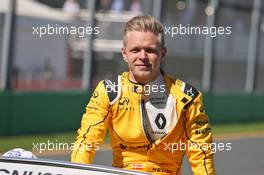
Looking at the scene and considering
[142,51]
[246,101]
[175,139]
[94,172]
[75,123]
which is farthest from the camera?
[246,101]

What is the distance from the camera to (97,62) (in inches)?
653

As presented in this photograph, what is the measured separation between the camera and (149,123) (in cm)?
337

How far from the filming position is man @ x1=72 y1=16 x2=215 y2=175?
331 centimetres

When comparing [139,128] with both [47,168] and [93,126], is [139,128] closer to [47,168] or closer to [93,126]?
[93,126]

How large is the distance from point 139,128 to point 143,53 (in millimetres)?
398

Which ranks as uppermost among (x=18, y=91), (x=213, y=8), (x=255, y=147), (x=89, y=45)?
(x=213, y=8)

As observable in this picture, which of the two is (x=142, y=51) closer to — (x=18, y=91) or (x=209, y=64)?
(x=18, y=91)

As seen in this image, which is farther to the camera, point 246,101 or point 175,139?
point 246,101

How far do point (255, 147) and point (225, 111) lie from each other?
642cm

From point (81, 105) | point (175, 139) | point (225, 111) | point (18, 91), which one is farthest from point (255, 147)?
point (175, 139)

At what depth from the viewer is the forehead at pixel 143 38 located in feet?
10.3

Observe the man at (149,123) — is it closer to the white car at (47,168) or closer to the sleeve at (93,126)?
the sleeve at (93,126)

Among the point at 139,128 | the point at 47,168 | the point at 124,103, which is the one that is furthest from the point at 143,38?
the point at 47,168

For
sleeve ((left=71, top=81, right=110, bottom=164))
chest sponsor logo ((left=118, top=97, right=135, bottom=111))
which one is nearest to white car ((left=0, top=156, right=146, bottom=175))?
sleeve ((left=71, top=81, right=110, bottom=164))
